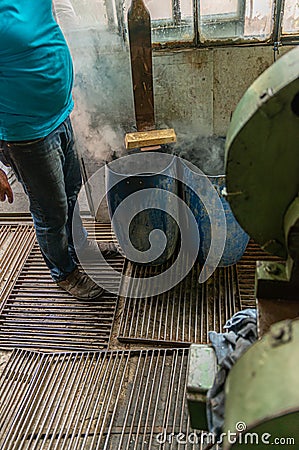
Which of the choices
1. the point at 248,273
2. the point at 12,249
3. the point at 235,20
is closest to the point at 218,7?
the point at 235,20

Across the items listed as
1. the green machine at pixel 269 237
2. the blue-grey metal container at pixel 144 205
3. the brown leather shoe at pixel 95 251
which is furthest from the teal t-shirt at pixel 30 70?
the green machine at pixel 269 237

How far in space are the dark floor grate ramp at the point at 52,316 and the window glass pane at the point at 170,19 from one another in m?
1.30

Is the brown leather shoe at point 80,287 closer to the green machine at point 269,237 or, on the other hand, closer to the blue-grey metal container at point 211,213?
the blue-grey metal container at point 211,213

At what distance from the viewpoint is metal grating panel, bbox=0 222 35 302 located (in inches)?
99.7

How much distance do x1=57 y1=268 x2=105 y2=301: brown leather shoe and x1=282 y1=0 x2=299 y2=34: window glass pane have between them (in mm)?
1682

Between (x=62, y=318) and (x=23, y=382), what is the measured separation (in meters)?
0.40

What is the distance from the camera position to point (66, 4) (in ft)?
7.01

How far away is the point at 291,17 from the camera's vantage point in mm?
2078

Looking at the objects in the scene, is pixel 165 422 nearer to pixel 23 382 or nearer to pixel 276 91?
pixel 23 382

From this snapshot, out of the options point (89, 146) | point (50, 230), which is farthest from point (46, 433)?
point (89, 146)

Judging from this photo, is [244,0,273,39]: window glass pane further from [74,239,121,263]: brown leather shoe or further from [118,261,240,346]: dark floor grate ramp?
[74,239,121,263]: brown leather shoe

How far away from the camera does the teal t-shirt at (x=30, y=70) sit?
1.60 m

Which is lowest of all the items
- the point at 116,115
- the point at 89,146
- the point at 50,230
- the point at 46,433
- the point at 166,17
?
the point at 46,433

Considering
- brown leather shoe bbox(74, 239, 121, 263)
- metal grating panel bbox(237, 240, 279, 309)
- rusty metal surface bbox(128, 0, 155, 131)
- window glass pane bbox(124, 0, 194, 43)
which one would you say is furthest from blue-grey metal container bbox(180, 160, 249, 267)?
window glass pane bbox(124, 0, 194, 43)
